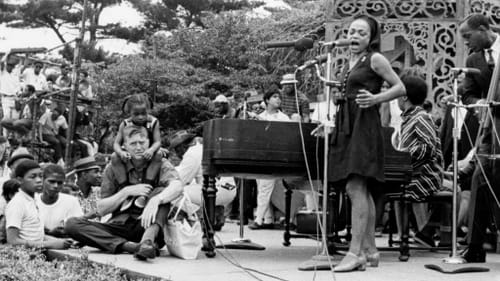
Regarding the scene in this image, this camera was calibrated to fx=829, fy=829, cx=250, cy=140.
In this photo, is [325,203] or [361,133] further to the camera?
[325,203]

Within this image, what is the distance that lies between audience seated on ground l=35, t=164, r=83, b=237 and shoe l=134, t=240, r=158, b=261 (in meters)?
1.47

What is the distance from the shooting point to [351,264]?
6.35 m

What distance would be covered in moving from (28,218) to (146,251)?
60.5 inches

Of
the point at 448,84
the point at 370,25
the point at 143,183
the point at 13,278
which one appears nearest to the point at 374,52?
the point at 370,25

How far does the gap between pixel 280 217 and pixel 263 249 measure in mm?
3302

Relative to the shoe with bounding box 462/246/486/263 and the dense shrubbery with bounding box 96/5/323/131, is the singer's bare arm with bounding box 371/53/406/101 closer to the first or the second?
the shoe with bounding box 462/246/486/263

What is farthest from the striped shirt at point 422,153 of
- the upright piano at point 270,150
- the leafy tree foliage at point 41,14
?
the leafy tree foliage at point 41,14

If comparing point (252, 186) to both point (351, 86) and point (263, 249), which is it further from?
point (351, 86)

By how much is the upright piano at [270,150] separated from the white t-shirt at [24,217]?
5.90ft

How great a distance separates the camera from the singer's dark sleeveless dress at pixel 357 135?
641 centimetres

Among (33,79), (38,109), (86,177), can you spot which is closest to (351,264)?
(86,177)

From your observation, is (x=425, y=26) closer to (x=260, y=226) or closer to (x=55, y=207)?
(x=260, y=226)

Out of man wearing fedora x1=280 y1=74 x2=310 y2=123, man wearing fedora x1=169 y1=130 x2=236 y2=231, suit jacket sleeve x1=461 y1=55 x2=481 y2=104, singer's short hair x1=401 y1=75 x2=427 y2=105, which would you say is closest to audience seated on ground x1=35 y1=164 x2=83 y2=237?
man wearing fedora x1=169 y1=130 x2=236 y2=231

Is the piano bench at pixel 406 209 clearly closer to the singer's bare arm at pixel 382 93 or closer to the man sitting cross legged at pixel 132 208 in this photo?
the singer's bare arm at pixel 382 93
